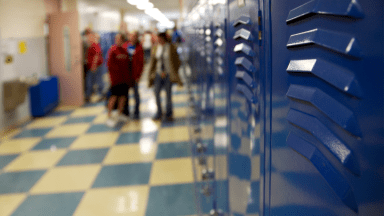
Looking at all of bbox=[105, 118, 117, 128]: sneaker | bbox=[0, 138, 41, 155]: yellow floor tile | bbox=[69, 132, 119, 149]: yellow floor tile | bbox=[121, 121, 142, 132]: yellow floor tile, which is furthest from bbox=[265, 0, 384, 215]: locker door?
bbox=[105, 118, 117, 128]: sneaker

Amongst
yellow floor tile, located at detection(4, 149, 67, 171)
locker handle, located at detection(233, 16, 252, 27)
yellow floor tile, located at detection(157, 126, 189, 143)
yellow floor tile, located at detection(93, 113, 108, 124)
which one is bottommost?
yellow floor tile, located at detection(4, 149, 67, 171)

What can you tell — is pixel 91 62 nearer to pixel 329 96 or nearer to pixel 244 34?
pixel 244 34

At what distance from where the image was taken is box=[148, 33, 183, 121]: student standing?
6.02 metres

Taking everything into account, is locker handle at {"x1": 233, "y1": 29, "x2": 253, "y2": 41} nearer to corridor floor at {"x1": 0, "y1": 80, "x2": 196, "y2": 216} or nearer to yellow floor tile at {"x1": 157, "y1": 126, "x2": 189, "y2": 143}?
corridor floor at {"x1": 0, "y1": 80, "x2": 196, "y2": 216}

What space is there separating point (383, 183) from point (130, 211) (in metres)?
2.68

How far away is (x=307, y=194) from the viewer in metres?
0.63

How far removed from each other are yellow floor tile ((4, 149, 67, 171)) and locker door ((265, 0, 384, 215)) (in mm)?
3924

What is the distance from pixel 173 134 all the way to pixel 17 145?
2.29 m

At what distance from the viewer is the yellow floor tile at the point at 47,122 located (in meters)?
6.03

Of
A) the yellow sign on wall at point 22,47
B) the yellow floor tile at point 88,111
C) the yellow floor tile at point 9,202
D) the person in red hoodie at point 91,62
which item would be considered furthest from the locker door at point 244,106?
the person in red hoodie at point 91,62

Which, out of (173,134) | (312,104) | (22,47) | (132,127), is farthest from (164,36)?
(312,104)

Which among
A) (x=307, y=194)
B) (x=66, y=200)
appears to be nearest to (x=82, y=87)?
(x=66, y=200)

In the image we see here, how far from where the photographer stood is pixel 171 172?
12.2 feet

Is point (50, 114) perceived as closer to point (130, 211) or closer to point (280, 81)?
point (130, 211)
